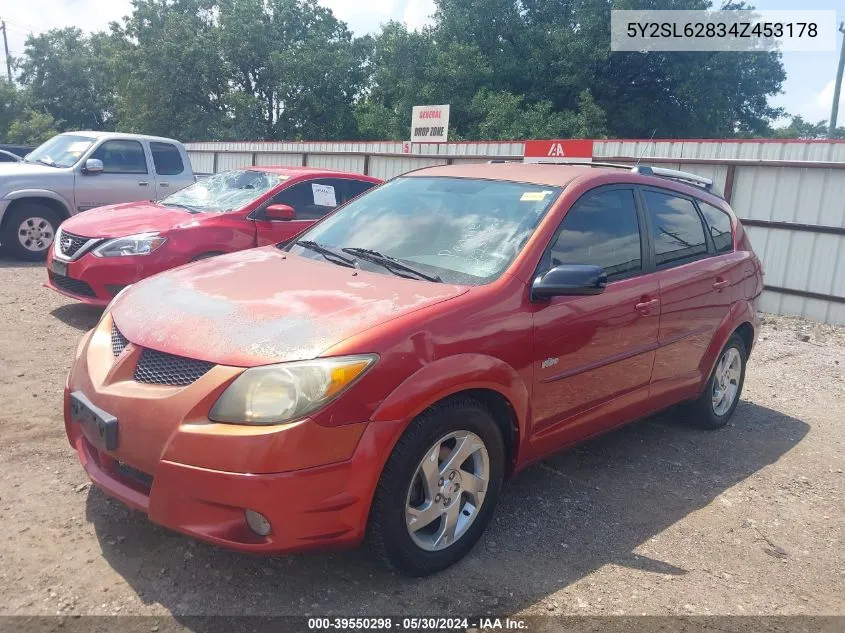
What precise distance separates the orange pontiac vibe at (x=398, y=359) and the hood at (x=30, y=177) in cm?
672

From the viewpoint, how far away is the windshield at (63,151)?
→ 10.0m

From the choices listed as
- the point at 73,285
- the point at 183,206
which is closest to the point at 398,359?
the point at 73,285

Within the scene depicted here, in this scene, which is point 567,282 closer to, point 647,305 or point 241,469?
point 647,305

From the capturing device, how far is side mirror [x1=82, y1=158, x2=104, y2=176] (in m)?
9.60

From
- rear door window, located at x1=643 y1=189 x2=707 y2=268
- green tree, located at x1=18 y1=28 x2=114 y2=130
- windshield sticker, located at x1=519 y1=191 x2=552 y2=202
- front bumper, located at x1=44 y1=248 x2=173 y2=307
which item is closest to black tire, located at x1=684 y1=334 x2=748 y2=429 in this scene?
rear door window, located at x1=643 y1=189 x2=707 y2=268

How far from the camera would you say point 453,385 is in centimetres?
296

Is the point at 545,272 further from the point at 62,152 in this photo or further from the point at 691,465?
the point at 62,152

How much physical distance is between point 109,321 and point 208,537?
1.26m

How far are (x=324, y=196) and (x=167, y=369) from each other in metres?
5.16

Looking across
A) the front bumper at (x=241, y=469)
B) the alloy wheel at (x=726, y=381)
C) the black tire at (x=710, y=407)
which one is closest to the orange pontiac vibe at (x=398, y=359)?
the front bumper at (x=241, y=469)

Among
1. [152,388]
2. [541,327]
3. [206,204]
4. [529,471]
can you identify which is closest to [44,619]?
[152,388]

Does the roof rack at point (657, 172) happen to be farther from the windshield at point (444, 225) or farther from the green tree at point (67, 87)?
the green tree at point (67, 87)

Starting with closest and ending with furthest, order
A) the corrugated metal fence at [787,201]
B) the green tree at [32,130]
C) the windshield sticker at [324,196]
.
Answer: the windshield sticker at [324,196] → the corrugated metal fence at [787,201] → the green tree at [32,130]

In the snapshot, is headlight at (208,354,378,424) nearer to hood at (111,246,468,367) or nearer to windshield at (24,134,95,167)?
hood at (111,246,468,367)
